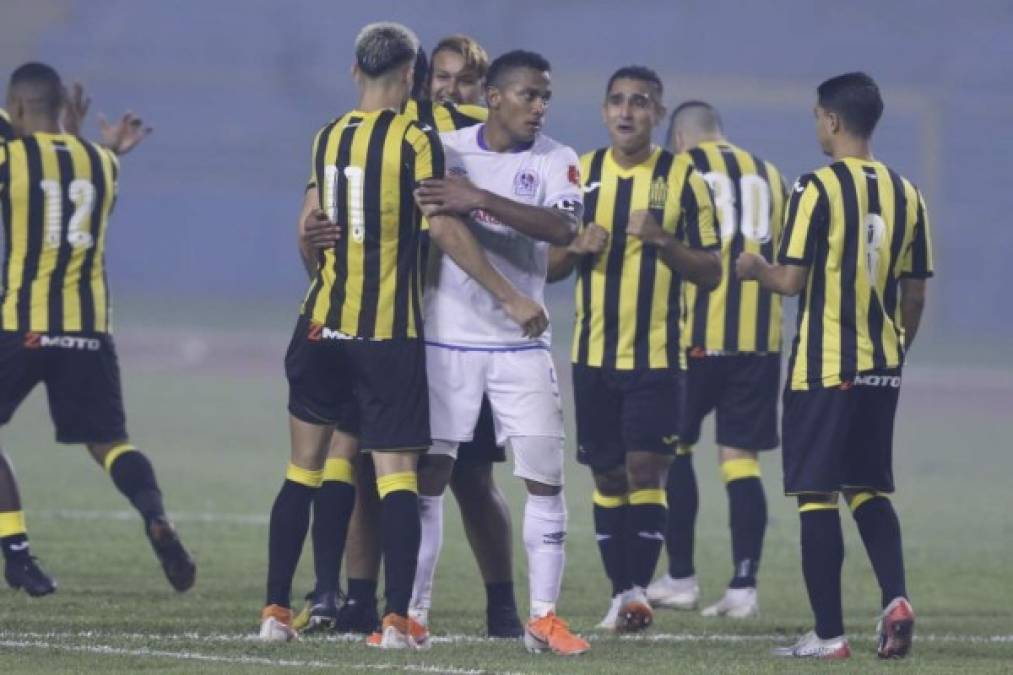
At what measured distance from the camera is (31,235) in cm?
937

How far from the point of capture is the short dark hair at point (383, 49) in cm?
728

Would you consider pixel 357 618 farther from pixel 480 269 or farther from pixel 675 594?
pixel 675 594

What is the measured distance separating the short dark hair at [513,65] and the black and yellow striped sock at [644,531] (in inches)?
81.6

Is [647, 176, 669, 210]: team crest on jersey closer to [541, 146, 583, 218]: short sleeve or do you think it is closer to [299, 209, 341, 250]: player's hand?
[541, 146, 583, 218]: short sleeve

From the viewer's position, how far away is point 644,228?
8352 millimetres

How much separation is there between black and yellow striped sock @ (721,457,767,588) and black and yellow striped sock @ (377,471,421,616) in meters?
2.53

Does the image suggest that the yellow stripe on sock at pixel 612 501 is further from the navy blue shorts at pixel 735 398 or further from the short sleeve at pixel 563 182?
the short sleeve at pixel 563 182

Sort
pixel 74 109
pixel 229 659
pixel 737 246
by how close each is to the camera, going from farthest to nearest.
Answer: pixel 737 246 < pixel 74 109 < pixel 229 659

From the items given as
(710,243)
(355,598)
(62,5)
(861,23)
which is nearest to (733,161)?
(710,243)

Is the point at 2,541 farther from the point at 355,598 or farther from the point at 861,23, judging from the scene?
the point at 861,23

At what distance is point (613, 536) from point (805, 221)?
Answer: 1915 mm

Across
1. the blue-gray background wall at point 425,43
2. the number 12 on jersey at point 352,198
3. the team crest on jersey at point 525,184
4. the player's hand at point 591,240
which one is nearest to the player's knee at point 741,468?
the player's hand at point 591,240

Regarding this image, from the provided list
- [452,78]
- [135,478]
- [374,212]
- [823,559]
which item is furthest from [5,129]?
[823,559]

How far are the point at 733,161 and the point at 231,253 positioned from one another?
31201 mm
